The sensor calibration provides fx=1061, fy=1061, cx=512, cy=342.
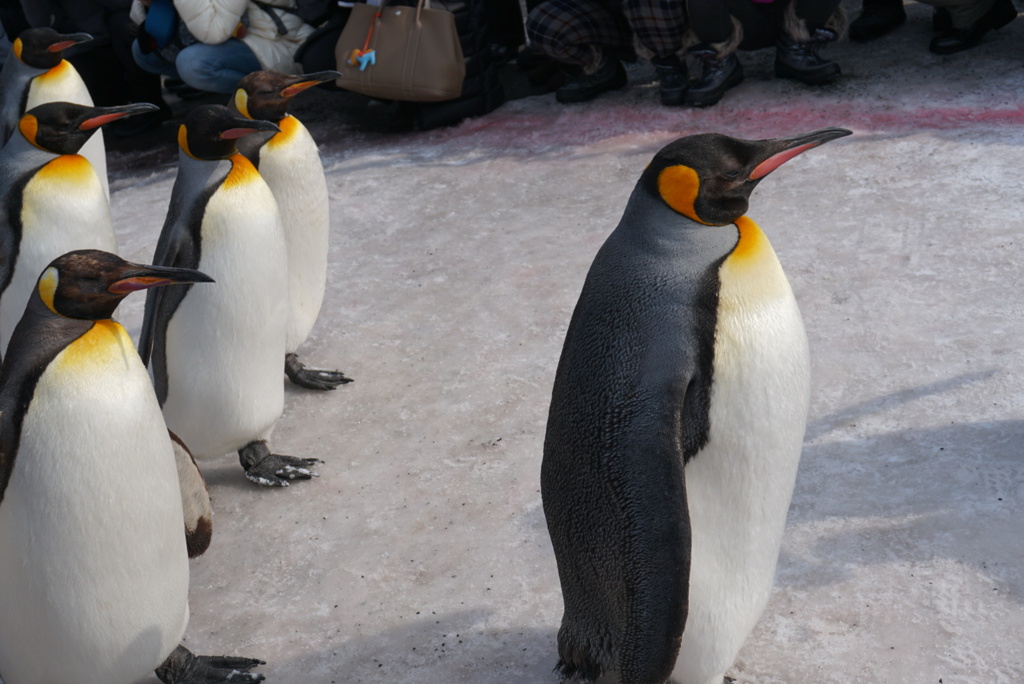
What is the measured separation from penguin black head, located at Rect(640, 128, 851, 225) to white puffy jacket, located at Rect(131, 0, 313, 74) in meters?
3.79

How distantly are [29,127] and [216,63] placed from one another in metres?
2.57

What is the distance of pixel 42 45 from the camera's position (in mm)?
3893

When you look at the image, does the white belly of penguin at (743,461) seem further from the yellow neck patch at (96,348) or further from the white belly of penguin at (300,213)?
the white belly of penguin at (300,213)

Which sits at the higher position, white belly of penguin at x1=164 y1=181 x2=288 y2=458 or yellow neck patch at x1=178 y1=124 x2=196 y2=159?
yellow neck patch at x1=178 y1=124 x2=196 y2=159

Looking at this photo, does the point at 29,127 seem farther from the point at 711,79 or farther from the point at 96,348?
the point at 711,79

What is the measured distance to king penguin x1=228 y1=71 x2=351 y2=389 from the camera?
3064mm

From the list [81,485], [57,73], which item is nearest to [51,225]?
[81,485]

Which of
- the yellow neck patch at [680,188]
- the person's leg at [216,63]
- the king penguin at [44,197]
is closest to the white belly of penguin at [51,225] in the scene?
the king penguin at [44,197]

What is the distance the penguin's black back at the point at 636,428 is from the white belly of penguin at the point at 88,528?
0.76m

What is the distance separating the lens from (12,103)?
3.89 m

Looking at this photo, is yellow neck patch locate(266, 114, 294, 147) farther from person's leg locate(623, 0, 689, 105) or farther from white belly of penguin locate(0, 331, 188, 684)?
person's leg locate(623, 0, 689, 105)

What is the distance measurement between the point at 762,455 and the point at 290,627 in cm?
112

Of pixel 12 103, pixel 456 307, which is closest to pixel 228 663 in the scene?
pixel 456 307

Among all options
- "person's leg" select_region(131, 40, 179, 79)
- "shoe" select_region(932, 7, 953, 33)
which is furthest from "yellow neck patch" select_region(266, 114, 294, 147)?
"shoe" select_region(932, 7, 953, 33)
